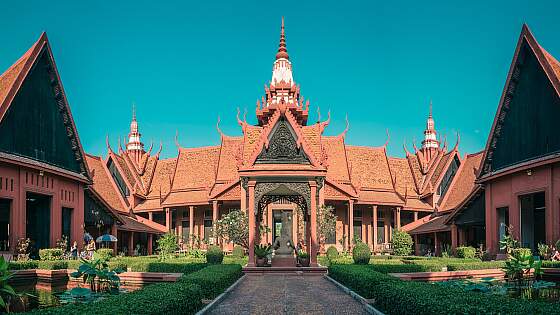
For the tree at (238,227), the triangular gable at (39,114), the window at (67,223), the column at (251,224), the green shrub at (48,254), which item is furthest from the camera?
the window at (67,223)

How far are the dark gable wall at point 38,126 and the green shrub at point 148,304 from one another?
1399 cm

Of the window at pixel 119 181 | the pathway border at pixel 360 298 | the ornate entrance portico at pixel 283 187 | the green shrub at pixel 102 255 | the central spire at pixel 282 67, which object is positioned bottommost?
the pathway border at pixel 360 298

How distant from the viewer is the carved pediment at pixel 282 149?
2184 centimetres

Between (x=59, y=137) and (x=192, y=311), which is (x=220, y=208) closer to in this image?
(x=59, y=137)

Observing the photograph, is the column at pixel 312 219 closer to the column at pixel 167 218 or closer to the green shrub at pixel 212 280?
the green shrub at pixel 212 280

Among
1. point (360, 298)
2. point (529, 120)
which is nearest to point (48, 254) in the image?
point (360, 298)

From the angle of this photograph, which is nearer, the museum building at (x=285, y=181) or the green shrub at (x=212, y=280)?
the green shrub at (x=212, y=280)

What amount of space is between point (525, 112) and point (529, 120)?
22.4 inches

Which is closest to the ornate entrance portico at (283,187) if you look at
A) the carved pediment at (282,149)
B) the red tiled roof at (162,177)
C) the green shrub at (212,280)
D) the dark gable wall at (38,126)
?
the carved pediment at (282,149)

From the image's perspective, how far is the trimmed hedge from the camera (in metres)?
7.21

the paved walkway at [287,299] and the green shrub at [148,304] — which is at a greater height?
the green shrub at [148,304]

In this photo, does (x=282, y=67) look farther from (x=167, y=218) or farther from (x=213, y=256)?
(x=213, y=256)

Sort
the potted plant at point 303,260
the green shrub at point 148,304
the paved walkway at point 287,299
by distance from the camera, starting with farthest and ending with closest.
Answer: the potted plant at point 303,260, the paved walkway at point 287,299, the green shrub at point 148,304

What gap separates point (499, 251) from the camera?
25.6m
